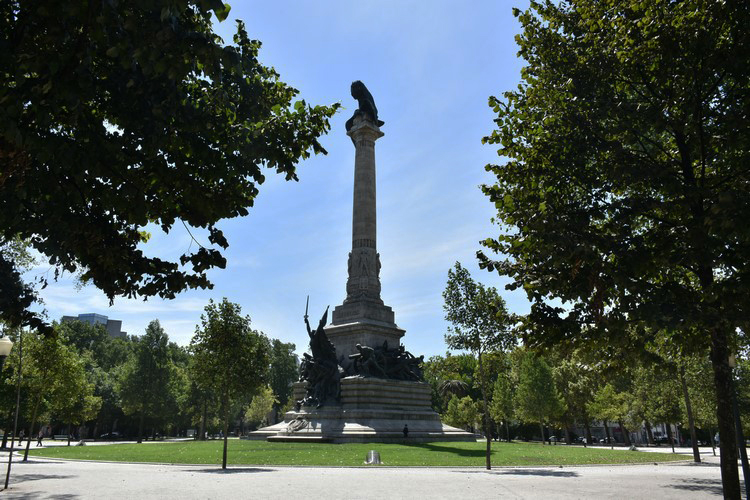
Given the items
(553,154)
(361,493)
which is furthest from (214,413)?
(553,154)

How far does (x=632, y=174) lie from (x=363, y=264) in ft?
97.9

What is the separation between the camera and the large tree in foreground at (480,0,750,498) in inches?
320

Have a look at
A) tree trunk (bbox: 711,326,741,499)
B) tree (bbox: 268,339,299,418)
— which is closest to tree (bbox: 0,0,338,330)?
tree trunk (bbox: 711,326,741,499)

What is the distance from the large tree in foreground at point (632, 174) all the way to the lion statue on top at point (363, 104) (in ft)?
103

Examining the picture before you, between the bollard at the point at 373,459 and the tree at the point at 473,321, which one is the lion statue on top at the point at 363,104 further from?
the bollard at the point at 373,459

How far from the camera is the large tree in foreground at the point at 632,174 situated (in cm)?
812

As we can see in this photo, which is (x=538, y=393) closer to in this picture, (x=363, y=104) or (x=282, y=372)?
(x=363, y=104)

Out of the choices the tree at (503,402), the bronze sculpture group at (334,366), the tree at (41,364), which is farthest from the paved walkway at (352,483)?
the tree at (503,402)

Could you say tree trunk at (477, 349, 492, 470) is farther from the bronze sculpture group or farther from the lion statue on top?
the lion statue on top

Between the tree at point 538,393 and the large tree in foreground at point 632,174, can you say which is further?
the tree at point 538,393

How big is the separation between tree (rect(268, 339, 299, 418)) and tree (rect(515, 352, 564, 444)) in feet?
145

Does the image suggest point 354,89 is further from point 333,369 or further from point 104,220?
point 104,220

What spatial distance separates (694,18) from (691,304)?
4.75 meters

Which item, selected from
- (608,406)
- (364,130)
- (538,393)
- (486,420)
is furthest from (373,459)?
(608,406)
